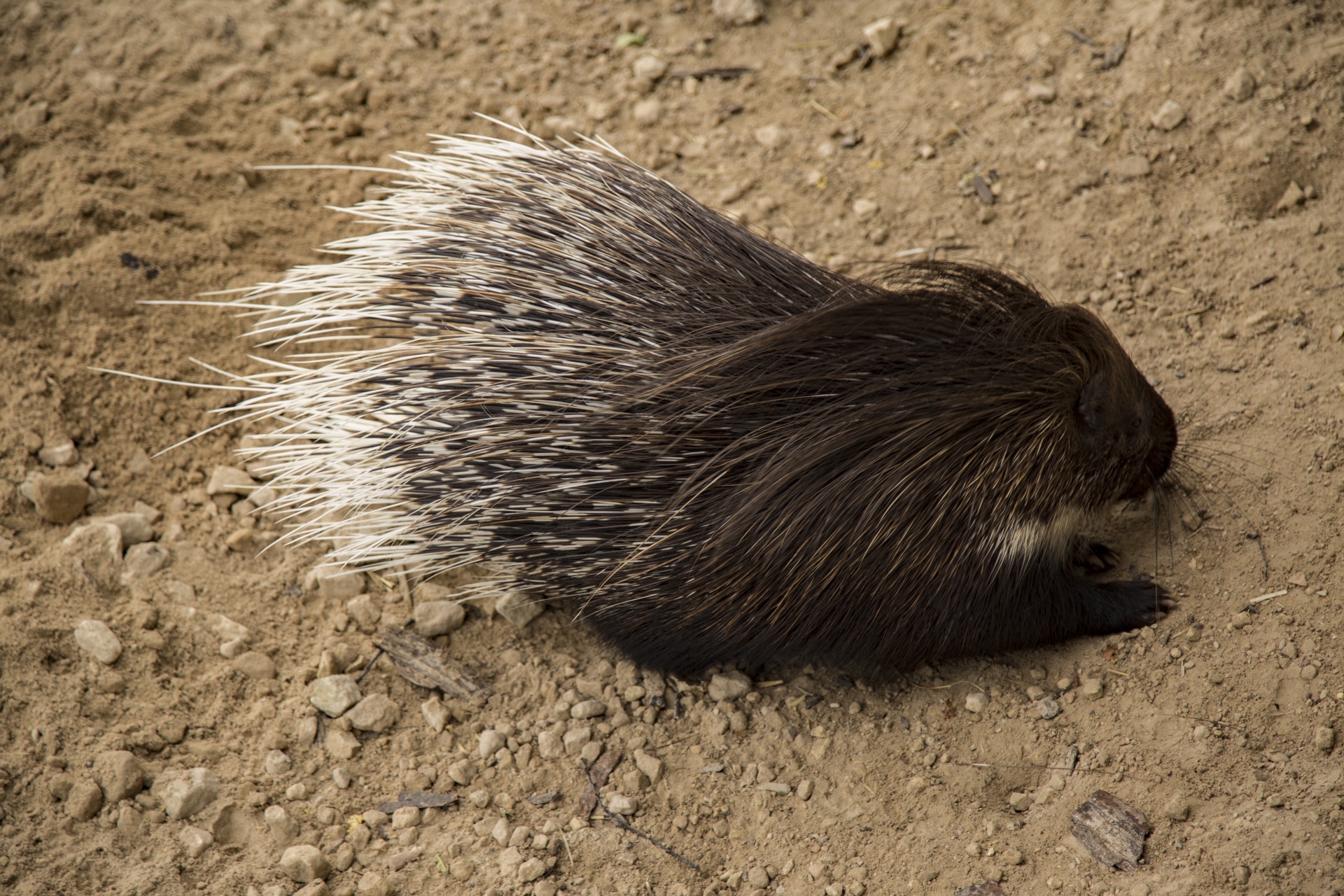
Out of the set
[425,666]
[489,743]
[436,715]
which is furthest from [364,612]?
[489,743]

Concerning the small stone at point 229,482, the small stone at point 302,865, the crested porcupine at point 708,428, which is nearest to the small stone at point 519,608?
the crested porcupine at point 708,428

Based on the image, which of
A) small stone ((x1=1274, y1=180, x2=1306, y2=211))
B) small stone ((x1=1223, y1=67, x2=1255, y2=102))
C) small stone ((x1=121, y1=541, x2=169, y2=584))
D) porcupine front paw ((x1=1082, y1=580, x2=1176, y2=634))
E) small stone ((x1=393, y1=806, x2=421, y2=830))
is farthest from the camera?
small stone ((x1=1223, y1=67, x2=1255, y2=102))

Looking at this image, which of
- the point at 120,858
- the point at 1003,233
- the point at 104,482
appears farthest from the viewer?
the point at 1003,233

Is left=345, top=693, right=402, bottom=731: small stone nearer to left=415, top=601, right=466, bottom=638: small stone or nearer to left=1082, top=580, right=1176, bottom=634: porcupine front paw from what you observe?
left=415, top=601, right=466, bottom=638: small stone

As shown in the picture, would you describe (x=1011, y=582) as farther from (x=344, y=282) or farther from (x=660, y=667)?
(x=344, y=282)

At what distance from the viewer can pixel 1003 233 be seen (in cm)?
323

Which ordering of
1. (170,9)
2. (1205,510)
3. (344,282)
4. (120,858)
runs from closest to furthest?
(120,858) → (344,282) → (1205,510) → (170,9)

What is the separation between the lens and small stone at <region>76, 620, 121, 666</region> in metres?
2.37

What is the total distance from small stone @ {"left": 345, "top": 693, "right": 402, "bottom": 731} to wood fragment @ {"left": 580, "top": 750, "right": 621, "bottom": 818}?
0.54 metres

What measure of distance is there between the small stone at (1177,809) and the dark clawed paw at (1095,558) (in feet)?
2.49

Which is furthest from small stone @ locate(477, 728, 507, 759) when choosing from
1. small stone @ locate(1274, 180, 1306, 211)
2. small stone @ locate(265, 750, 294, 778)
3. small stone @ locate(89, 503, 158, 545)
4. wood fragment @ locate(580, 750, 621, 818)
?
small stone @ locate(1274, 180, 1306, 211)

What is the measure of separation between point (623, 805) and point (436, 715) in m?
0.55

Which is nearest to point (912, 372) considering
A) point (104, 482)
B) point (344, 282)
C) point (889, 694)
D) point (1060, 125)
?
point (889, 694)

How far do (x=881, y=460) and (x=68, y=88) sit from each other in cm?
331
